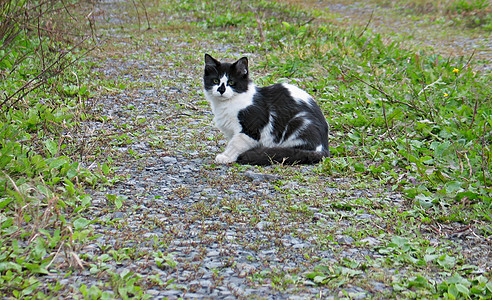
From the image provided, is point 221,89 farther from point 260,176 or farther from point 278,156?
point 260,176

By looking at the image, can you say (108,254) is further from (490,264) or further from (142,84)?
(142,84)

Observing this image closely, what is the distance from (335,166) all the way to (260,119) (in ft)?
3.10

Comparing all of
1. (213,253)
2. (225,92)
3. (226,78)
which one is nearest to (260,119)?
(225,92)

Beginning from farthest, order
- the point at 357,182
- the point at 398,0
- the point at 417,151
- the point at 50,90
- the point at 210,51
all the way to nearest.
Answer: the point at 398,0 < the point at 210,51 < the point at 50,90 < the point at 417,151 < the point at 357,182

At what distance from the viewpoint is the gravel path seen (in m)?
2.96

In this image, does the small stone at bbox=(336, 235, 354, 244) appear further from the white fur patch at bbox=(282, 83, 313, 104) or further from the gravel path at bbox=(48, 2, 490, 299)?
the white fur patch at bbox=(282, 83, 313, 104)

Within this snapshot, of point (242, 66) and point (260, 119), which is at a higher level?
point (242, 66)

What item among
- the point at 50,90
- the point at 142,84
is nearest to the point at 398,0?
the point at 142,84

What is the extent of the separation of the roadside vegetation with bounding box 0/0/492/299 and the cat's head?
38.6 inches

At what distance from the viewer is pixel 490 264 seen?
3260 millimetres

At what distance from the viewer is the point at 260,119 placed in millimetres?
5117

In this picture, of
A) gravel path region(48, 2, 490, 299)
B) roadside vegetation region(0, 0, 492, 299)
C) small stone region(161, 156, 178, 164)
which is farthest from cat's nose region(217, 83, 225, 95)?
roadside vegetation region(0, 0, 492, 299)

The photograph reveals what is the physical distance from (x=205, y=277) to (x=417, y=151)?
10.3 ft

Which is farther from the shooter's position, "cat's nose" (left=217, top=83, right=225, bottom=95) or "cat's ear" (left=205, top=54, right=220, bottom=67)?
"cat's ear" (left=205, top=54, right=220, bottom=67)
